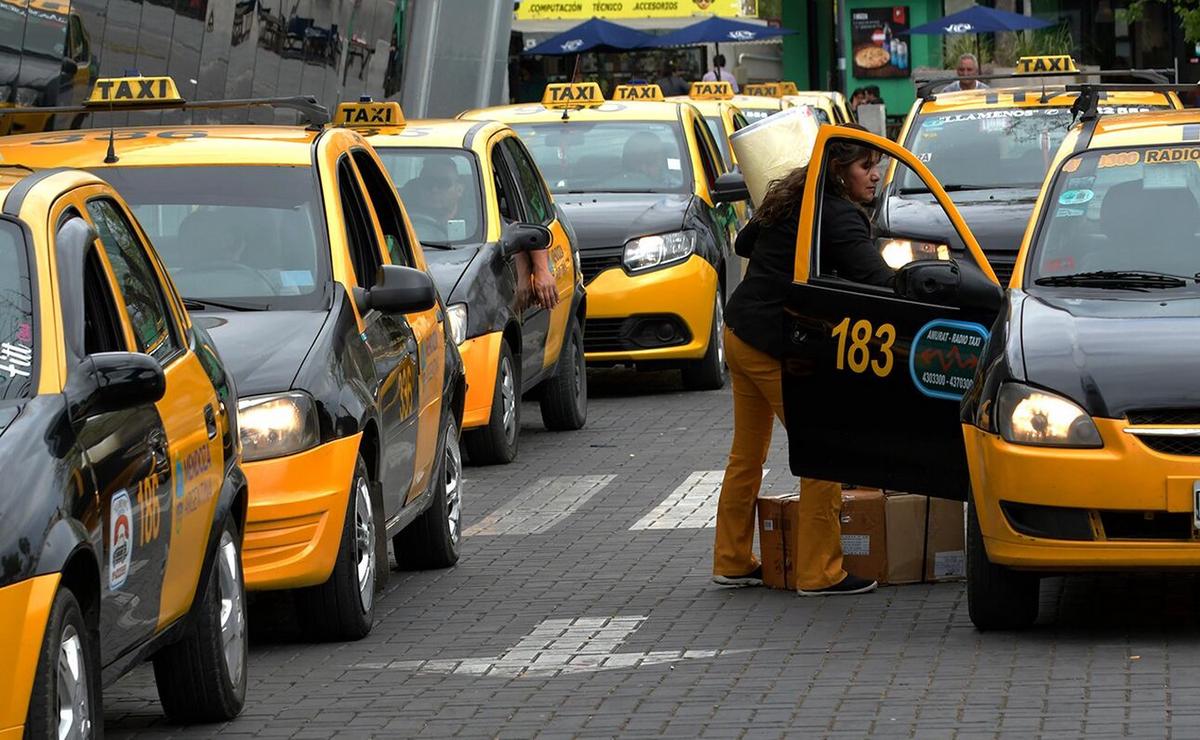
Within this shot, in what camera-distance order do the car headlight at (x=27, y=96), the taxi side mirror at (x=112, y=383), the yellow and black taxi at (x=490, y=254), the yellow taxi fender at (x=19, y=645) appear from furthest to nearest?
the car headlight at (x=27, y=96) → the yellow and black taxi at (x=490, y=254) → the taxi side mirror at (x=112, y=383) → the yellow taxi fender at (x=19, y=645)

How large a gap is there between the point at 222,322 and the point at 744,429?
2070mm

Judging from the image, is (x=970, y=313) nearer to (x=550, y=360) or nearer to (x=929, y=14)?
(x=550, y=360)

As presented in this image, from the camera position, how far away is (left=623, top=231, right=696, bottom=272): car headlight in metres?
16.8

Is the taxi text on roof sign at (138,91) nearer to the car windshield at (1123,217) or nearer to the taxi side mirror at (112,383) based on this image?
the car windshield at (1123,217)

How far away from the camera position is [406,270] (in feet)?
30.1

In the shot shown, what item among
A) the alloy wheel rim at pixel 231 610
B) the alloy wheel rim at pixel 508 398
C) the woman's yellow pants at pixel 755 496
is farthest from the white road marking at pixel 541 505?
the alloy wheel rim at pixel 231 610

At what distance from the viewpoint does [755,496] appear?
9.83m

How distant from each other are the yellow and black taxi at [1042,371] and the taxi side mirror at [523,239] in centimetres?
404

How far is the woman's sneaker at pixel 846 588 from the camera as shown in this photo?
9555mm

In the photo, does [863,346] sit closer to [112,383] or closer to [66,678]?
[112,383]

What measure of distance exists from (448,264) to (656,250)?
3.61 meters

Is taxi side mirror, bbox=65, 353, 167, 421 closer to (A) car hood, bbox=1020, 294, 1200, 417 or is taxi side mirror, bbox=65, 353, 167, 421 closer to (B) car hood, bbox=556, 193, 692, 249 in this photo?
(A) car hood, bbox=1020, 294, 1200, 417

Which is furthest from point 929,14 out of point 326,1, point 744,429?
point 744,429

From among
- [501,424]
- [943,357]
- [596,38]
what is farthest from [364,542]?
[596,38]
